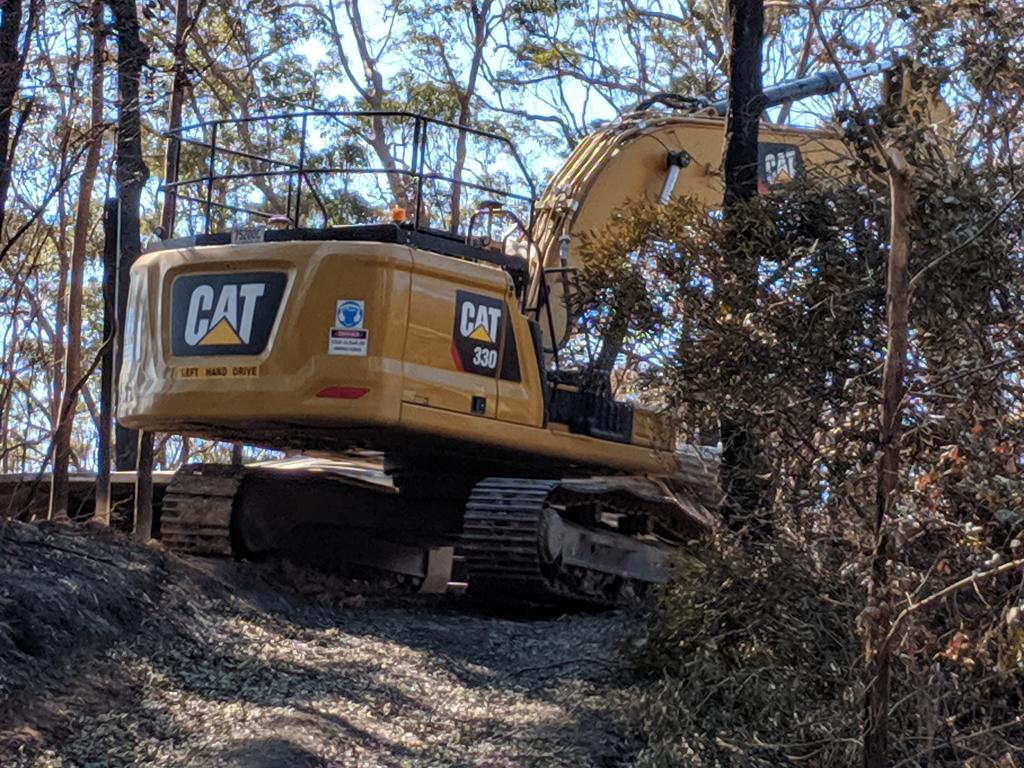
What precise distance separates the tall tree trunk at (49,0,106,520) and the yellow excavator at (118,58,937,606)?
517 millimetres

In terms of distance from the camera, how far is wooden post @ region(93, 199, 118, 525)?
33.0 feet

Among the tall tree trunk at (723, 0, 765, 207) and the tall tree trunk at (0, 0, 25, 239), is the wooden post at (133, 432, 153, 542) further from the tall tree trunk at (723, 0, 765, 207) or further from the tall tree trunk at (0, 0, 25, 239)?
the tall tree trunk at (723, 0, 765, 207)

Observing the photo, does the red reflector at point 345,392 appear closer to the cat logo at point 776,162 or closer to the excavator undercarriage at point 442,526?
the excavator undercarriage at point 442,526

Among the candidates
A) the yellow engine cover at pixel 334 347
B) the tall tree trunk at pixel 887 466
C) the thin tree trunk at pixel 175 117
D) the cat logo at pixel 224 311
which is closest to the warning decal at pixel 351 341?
the yellow engine cover at pixel 334 347

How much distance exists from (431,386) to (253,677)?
2.27 metres

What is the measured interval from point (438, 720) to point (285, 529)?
4.09 m

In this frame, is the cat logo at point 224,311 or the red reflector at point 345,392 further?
the cat logo at point 224,311

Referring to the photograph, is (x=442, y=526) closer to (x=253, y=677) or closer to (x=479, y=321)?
(x=479, y=321)

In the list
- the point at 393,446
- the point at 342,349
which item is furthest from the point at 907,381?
the point at 393,446

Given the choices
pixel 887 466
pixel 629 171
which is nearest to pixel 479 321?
pixel 629 171

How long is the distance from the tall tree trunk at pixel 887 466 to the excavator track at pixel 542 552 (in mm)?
4069

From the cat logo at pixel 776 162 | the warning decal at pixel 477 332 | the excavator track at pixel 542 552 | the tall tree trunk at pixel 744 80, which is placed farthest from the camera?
the excavator track at pixel 542 552

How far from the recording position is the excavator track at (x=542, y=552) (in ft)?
32.1

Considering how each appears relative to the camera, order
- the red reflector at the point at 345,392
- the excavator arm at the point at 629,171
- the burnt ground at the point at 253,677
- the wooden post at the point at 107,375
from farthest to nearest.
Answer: the excavator arm at the point at 629,171 → the wooden post at the point at 107,375 → the red reflector at the point at 345,392 → the burnt ground at the point at 253,677
